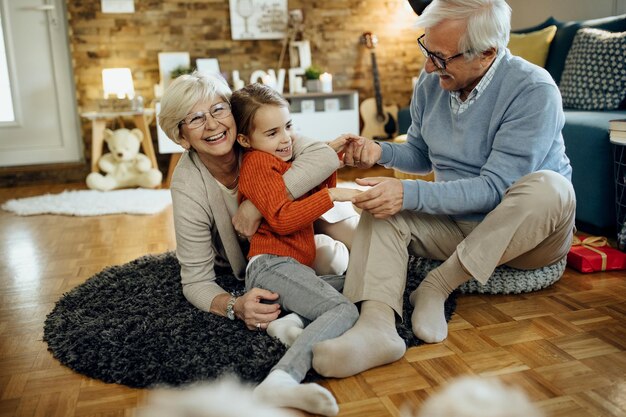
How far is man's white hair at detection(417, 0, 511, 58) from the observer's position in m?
1.59

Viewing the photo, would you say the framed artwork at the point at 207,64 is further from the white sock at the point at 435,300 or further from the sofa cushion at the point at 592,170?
the white sock at the point at 435,300

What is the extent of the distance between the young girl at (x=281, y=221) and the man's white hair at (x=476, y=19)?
1.62ft

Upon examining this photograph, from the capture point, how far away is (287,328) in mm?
1480

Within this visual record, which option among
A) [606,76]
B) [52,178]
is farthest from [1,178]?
[606,76]

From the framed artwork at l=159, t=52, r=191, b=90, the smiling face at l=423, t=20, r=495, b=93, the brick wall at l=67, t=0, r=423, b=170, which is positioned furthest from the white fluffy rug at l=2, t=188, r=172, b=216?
the smiling face at l=423, t=20, r=495, b=93

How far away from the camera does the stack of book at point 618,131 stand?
6.89 ft

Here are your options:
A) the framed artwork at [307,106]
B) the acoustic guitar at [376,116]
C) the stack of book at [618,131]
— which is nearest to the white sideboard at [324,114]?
the framed artwork at [307,106]

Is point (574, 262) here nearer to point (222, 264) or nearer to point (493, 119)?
point (493, 119)

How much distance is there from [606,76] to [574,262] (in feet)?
3.81

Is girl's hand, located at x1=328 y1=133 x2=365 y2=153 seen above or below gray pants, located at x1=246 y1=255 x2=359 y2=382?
above

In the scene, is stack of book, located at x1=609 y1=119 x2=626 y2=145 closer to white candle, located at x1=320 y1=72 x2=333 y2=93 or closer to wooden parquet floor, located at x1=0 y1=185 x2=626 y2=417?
wooden parquet floor, located at x1=0 y1=185 x2=626 y2=417

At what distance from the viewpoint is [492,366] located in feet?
4.59

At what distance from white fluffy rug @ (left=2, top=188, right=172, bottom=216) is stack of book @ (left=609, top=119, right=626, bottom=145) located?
2.30m

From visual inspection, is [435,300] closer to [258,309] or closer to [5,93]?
[258,309]
